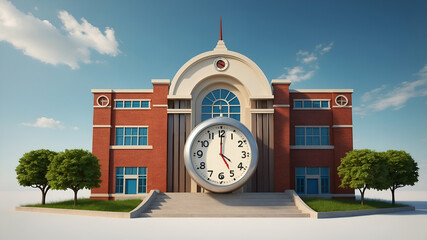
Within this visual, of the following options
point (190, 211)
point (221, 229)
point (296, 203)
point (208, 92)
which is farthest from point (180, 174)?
point (221, 229)

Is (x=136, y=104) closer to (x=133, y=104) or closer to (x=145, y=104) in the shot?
(x=133, y=104)

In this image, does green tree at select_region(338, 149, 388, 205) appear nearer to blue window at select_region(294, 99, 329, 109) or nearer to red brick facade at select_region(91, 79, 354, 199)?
red brick facade at select_region(91, 79, 354, 199)

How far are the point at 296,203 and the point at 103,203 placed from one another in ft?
44.9

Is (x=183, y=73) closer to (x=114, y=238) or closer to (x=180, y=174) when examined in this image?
(x=180, y=174)

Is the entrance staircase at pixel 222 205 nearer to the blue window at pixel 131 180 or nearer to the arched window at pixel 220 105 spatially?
the blue window at pixel 131 180

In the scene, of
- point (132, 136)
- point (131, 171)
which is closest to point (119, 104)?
point (132, 136)

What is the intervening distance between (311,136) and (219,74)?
9884mm

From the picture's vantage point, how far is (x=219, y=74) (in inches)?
1101

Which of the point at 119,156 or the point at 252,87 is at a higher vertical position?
the point at 252,87

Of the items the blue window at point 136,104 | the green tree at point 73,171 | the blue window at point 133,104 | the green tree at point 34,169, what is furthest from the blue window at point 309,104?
the green tree at point 34,169

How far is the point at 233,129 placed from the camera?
23953mm

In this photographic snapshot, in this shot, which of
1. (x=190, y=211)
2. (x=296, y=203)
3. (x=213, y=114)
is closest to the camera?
(x=190, y=211)

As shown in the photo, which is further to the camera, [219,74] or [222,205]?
[219,74]

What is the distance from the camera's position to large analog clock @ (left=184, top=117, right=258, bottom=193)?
23000 millimetres
